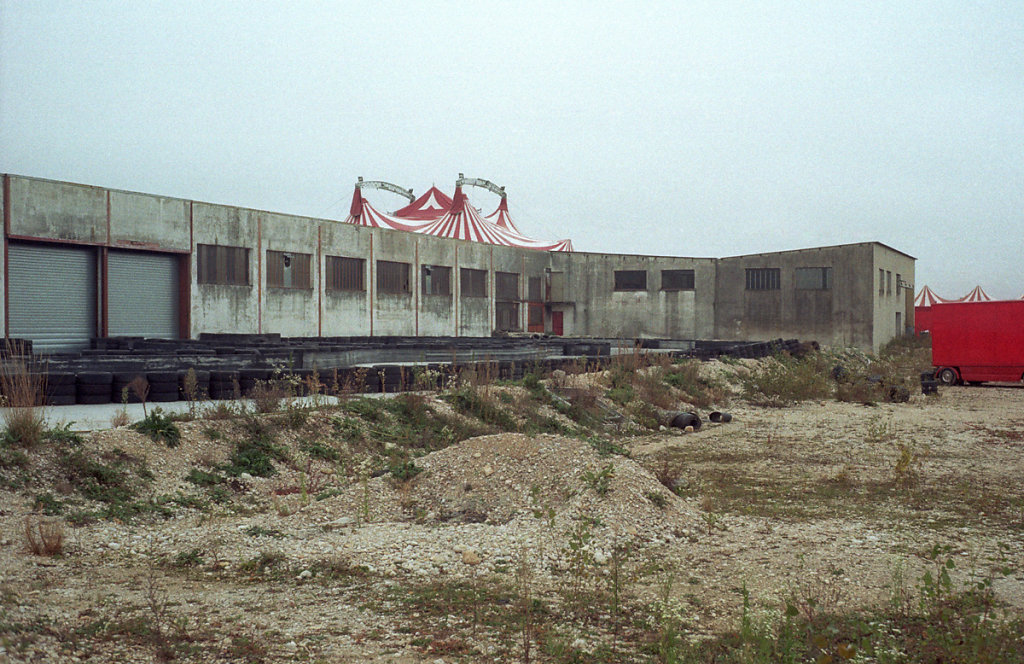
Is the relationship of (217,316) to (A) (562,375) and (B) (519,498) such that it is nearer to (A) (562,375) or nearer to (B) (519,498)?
(A) (562,375)

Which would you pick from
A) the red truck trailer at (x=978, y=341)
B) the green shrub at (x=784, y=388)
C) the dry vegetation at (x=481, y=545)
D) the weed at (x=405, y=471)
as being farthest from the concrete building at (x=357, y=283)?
the weed at (x=405, y=471)

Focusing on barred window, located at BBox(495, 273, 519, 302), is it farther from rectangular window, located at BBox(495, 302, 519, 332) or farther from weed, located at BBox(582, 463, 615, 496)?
weed, located at BBox(582, 463, 615, 496)

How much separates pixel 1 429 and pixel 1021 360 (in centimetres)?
2447

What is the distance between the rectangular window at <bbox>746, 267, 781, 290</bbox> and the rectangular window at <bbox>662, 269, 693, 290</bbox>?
296 cm

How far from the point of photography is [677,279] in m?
40.0

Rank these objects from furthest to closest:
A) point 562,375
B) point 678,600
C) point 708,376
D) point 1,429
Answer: point 708,376 → point 562,375 → point 1,429 → point 678,600

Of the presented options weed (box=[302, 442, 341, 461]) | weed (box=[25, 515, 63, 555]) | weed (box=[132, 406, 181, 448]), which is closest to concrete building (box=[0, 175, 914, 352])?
weed (box=[132, 406, 181, 448])

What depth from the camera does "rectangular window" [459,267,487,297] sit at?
36469 millimetres

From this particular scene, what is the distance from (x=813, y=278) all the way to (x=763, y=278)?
8.15ft

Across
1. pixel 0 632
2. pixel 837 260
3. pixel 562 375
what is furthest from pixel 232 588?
pixel 837 260

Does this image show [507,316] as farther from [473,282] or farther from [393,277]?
[393,277]

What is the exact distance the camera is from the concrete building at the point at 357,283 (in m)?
22.5

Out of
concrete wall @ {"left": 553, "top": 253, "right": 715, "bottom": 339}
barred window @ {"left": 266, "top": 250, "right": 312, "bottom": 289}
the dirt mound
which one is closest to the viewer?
the dirt mound

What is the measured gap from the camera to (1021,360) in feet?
71.6
